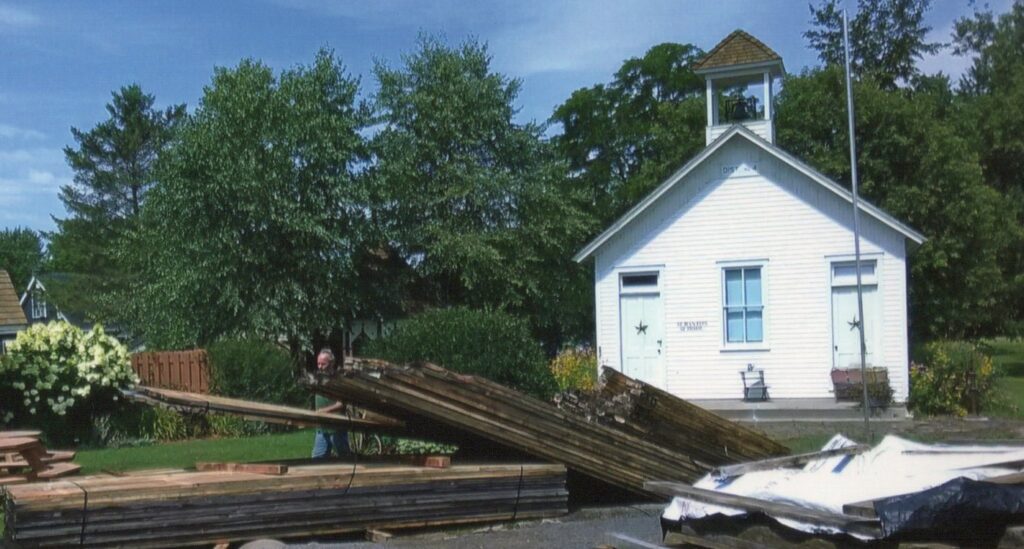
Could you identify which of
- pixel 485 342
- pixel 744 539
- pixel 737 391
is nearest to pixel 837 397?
pixel 737 391

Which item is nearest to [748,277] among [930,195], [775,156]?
[775,156]

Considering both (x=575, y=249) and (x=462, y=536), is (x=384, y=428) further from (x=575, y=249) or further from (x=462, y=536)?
(x=575, y=249)

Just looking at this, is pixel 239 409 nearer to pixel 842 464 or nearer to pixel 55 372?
pixel 842 464

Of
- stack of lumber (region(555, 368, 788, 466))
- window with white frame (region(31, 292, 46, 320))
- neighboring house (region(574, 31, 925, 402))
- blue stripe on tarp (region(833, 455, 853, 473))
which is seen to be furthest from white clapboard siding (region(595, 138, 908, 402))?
window with white frame (region(31, 292, 46, 320))

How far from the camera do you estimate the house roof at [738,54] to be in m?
23.1

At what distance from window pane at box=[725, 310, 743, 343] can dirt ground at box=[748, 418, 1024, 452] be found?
10.3ft

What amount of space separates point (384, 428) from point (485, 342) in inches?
133

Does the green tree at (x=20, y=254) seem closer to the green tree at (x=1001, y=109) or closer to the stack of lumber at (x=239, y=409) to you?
the green tree at (x=1001, y=109)

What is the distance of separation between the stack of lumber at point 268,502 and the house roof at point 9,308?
4019 centimetres

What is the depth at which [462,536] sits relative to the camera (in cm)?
957

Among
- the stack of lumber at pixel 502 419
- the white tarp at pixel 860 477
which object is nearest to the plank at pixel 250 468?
the stack of lumber at pixel 502 419

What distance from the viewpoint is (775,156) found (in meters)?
21.2

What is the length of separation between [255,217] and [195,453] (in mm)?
10983

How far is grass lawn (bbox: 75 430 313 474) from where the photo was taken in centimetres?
1476
